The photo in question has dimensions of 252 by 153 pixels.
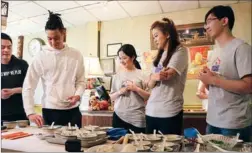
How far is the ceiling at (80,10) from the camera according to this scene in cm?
173

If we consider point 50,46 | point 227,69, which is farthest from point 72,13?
point 227,69

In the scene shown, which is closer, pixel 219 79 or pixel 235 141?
pixel 235 141

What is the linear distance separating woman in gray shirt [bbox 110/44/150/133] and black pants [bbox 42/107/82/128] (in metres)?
0.24

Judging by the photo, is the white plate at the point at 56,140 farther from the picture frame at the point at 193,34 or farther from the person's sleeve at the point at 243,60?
the picture frame at the point at 193,34

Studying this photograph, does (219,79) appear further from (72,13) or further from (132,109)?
(72,13)

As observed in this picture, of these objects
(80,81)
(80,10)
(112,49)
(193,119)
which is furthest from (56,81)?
(80,10)

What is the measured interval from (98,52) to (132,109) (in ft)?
2.65

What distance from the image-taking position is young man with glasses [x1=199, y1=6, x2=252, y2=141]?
76 centimetres

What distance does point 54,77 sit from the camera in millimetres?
1114

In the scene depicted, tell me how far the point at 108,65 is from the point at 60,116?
766mm

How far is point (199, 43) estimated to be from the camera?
1625mm

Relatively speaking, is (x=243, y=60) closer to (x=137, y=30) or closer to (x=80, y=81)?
(x=80, y=81)

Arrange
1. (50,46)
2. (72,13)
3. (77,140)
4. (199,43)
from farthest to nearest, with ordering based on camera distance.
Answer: (72,13) → (199,43) → (50,46) → (77,140)

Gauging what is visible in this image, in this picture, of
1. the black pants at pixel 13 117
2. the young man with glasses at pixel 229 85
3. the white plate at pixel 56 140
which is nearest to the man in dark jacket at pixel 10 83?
the black pants at pixel 13 117
